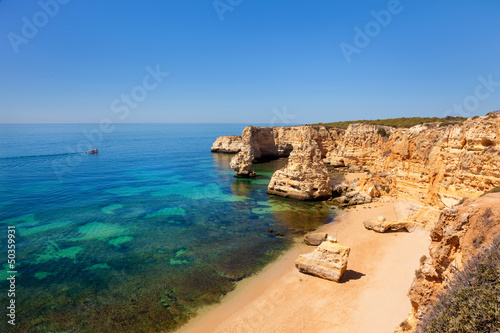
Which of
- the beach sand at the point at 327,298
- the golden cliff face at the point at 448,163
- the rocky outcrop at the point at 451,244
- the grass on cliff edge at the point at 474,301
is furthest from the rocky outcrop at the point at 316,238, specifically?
the grass on cliff edge at the point at 474,301

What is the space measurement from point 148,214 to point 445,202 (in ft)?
87.3

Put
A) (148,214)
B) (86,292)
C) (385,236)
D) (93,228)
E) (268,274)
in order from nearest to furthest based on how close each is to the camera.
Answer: (86,292) < (268,274) < (385,236) < (93,228) < (148,214)

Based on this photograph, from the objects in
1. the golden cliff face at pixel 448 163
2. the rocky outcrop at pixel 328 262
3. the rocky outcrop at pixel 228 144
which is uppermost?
the golden cliff face at pixel 448 163

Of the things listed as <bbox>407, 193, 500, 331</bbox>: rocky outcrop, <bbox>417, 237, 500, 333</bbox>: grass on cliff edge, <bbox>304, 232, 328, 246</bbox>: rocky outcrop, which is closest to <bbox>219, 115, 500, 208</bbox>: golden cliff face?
<bbox>304, 232, 328, 246</bbox>: rocky outcrop

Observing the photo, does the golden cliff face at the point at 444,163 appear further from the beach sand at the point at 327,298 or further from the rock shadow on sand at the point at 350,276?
the rock shadow on sand at the point at 350,276

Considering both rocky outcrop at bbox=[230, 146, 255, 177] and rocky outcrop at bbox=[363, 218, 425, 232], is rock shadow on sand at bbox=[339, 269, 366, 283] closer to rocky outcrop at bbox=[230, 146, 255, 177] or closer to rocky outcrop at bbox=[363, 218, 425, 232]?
rocky outcrop at bbox=[363, 218, 425, 232]

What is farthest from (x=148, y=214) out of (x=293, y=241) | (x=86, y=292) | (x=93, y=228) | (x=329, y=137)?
(x=329, y=137)

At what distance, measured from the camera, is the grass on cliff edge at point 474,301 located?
4734 mm

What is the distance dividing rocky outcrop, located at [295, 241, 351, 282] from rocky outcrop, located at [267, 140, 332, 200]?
16.7 meters

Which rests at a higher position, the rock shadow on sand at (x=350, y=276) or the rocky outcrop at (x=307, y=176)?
the rocky outcrop at (x=307, y=176)

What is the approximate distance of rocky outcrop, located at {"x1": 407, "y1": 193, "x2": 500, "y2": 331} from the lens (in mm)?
6486

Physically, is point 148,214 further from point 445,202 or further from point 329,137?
point 329,137

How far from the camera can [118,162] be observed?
61938 millimetres

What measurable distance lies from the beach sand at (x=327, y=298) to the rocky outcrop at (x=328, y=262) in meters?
0.42
